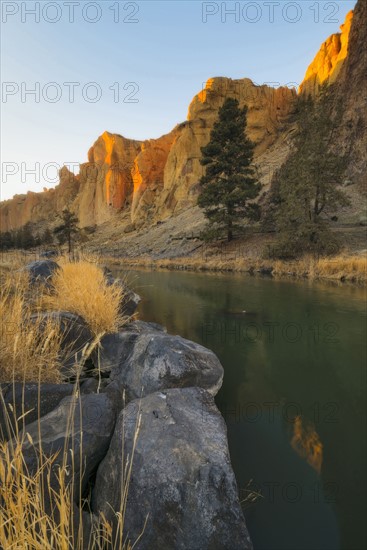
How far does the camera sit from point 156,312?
37.1 ft

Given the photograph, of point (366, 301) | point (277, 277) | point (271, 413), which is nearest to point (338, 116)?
point (277, 277)

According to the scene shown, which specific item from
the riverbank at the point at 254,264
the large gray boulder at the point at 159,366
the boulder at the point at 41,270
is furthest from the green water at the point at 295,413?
the riverbank at the point at 254,264

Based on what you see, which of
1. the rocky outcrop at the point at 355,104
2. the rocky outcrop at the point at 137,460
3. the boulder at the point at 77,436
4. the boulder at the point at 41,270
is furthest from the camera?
the rocky outcrop at the point at 355,104

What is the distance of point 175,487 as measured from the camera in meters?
2.39

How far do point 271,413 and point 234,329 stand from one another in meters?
4.44

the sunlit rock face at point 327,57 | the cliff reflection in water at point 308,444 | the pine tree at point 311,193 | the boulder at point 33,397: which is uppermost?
the sunlit rock face at point 327,57

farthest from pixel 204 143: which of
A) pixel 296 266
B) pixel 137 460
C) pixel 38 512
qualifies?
Answer: pixel 38 512

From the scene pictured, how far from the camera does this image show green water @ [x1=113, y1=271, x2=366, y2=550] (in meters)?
2.90

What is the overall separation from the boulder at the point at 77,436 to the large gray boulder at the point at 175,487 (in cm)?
14

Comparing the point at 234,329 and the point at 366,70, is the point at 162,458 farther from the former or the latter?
the point at 366,70

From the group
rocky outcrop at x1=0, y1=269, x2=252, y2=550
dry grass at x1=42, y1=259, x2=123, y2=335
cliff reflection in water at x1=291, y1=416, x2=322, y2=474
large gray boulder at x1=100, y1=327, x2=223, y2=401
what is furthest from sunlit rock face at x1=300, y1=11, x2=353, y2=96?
rocky outcrop at x1=0, y1=269, x2=252, y2=550

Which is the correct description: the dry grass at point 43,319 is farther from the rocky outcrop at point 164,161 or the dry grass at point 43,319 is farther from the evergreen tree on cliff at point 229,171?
the rocky outcrop at point 164,161

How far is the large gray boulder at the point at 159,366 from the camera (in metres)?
4.15

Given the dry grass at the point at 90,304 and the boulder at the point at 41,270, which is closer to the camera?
the dry grass at the point at 90,304
